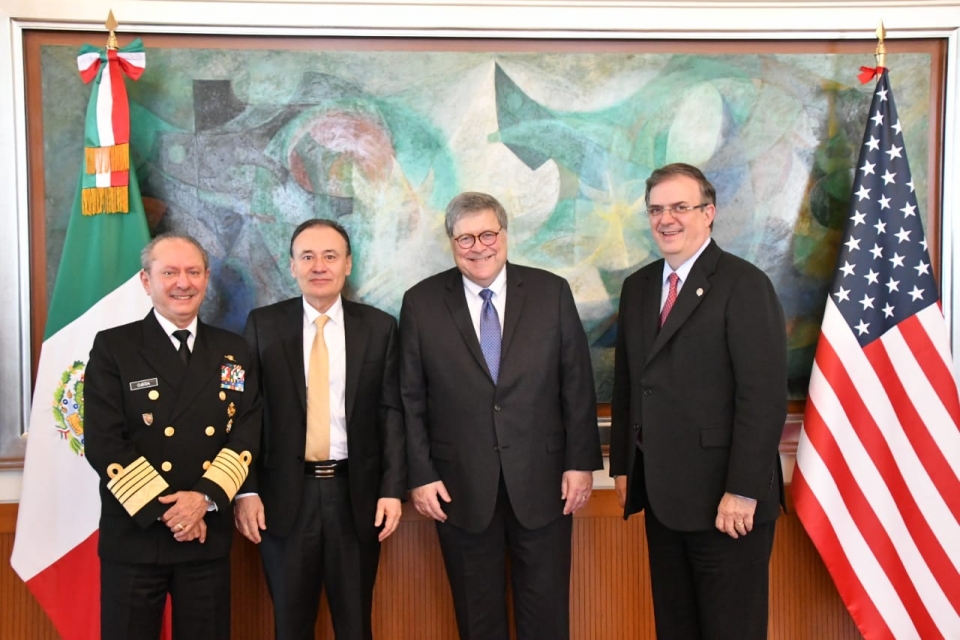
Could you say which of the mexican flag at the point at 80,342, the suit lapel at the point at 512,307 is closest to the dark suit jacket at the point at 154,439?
the mexican flag at the point at 80,342

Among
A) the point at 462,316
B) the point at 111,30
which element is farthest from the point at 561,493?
the point at 111,30

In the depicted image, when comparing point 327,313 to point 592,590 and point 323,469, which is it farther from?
point 592,590

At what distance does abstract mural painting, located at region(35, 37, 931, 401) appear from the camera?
2.80 metres

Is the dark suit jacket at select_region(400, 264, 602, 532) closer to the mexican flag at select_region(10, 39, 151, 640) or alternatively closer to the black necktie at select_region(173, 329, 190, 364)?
the black necktie at select_region(173, 329, 190, 364)

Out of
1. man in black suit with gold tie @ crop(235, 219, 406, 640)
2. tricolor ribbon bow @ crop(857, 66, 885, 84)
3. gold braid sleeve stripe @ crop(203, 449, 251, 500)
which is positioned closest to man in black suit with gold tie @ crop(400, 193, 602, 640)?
man in black suit with gold tie @ crop(235, 219, 406, 640)

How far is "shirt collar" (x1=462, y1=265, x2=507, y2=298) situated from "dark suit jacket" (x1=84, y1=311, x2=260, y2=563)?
31.9 inches

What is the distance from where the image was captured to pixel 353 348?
241cm

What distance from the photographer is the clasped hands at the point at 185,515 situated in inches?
80.9

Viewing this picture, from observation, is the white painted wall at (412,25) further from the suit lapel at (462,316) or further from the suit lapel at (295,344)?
the suit lapel at (295,344)

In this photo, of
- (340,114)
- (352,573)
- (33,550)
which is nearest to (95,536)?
(33,550)

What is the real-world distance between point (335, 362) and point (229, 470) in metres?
0.49

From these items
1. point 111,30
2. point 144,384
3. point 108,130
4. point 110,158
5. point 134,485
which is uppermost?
point 111,30

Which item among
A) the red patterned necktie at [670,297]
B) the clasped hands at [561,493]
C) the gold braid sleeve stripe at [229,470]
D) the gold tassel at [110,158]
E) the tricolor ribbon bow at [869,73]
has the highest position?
the tricolor ribbon bow at [869,73]

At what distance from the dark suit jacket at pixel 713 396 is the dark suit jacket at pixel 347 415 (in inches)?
32.6
